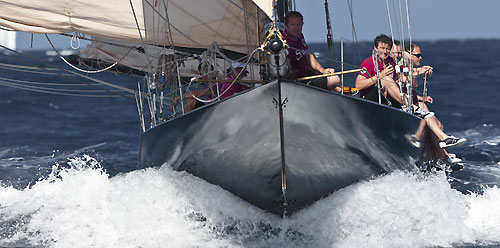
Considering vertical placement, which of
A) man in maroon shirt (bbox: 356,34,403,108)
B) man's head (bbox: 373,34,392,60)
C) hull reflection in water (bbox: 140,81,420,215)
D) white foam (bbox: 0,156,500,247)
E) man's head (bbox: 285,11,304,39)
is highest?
man's head (bbox: 285,11,304,39)

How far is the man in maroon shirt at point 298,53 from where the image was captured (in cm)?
601

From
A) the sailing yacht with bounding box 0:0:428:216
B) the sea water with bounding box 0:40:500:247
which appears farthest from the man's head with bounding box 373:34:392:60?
the sailing yacht with bounding box 0:0:428:216

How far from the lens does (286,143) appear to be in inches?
219

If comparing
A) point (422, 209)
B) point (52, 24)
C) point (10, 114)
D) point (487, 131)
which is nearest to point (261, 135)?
point (422, 209)

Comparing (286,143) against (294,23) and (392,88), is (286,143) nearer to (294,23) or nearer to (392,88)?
(294,23)

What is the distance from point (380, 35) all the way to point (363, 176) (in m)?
2.13

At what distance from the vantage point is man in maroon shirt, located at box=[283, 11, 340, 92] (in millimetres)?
6008

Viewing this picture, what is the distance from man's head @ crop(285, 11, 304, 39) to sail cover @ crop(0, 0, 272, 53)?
1.54 meters

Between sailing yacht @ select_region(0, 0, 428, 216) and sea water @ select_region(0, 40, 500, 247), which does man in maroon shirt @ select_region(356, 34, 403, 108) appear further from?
sailing yacht @ select_region(0, 0, 428, 216)

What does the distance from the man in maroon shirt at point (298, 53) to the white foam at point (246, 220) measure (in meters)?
0.97

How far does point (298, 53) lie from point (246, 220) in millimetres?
1382

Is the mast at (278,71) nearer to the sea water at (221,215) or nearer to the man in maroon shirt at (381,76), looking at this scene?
the sea water at (221,215)

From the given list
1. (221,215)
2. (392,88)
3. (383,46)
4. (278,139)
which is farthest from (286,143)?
(383,46)

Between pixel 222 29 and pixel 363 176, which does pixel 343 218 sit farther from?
pixel 222 29
